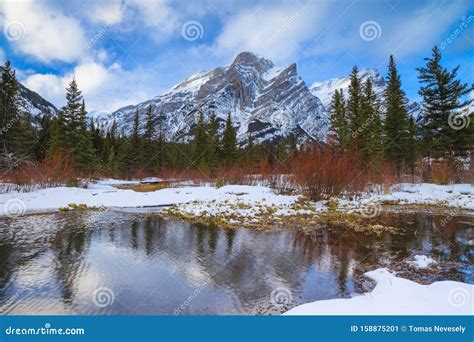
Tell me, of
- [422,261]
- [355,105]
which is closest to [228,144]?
[355,105]

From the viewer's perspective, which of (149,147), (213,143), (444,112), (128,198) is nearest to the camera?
(128,198)

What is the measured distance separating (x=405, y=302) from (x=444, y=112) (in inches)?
1041

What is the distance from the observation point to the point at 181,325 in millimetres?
3234

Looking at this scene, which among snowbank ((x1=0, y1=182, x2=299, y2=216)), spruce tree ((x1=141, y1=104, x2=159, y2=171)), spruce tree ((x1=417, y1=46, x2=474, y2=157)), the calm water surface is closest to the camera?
the calm water surface

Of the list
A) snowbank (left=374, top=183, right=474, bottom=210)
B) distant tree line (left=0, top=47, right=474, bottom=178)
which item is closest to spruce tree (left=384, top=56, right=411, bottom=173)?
distant tree line (left=0, top=47, right=474, bottom=178)

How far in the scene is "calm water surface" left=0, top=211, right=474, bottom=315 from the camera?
4430mm

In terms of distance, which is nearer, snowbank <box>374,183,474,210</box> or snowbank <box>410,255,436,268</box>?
snowbank <box>410,255,436,268</box>

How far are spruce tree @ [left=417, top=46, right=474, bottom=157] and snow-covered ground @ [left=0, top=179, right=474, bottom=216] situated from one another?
6.29 m

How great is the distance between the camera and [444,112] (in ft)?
80.9

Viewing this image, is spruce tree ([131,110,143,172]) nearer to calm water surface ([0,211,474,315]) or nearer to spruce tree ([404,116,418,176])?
spruce tree ([404,116,418,176])

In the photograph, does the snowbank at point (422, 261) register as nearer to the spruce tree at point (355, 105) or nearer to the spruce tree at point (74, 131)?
the spruce tree at point (355, 105)

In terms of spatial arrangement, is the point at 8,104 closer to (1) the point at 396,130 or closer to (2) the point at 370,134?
(2) the point at 370,134

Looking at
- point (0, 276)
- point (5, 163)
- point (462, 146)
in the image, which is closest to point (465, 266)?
point (0, 276)

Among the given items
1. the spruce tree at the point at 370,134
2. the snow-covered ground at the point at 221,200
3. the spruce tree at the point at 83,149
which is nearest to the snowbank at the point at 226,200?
the snow-covered ground at the point at 221,200
